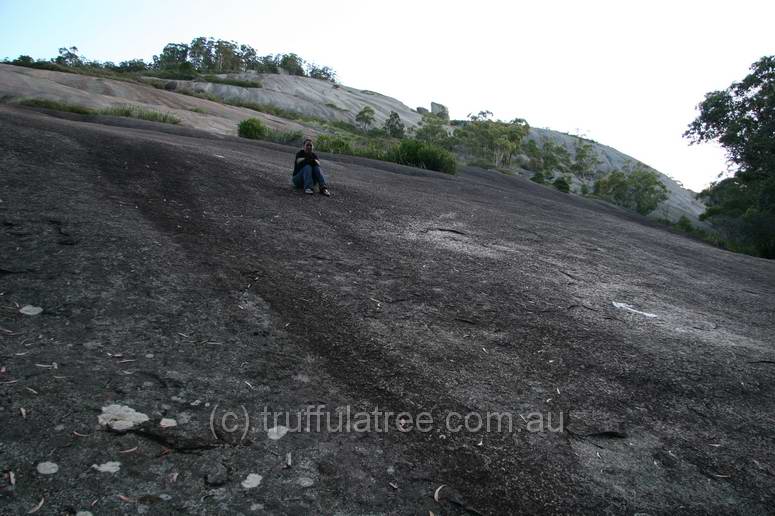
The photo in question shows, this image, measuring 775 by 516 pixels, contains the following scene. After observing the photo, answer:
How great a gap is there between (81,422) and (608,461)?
8.94 feet

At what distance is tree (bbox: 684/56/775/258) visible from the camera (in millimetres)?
18547

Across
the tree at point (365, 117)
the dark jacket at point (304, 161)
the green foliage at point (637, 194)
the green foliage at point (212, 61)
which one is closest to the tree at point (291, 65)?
the green foliage at point (212, 61)

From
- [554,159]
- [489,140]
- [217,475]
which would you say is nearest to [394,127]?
[489,140]

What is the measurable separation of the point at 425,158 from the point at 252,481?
1798 cm

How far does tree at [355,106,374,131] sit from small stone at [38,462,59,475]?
56.1 meters

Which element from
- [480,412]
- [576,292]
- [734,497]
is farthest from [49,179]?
[734,497]

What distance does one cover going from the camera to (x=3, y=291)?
10.9 ft

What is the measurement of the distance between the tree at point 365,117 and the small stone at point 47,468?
5608 centimetres

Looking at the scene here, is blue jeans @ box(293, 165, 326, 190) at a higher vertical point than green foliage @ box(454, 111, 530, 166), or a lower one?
lower

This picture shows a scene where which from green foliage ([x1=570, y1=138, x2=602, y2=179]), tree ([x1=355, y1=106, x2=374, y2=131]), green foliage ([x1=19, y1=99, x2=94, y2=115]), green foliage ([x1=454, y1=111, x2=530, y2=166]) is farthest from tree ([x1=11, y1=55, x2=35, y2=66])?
green foliage ([x1=570, y1=138, x2=602, y2=179])

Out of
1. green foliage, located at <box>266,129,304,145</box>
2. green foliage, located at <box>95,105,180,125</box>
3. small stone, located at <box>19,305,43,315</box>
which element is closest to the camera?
small stone, located at <box>19,305,43,315</box>

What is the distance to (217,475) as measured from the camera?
2.15 m

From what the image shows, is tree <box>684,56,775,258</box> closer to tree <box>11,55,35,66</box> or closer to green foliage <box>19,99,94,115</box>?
green foliage <box>19,99,94,115</box>

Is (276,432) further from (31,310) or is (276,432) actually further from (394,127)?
(394,127)
